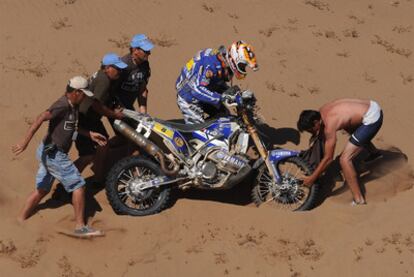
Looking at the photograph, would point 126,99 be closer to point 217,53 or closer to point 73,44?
point 217,53

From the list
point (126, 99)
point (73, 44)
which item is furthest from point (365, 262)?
point (73, 44)

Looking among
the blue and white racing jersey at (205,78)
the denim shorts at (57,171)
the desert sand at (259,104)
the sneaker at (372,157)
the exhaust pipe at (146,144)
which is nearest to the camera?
the desert sand at (259,104)

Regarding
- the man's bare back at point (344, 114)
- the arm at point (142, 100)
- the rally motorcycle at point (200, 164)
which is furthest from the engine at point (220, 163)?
the arm at point (142, 100)

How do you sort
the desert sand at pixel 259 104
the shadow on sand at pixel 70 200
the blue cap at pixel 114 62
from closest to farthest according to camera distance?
1. the desert sand at pixel 259 104
2. the blue cap at pixel 114 62
3. the shadow on sand at pixel 70 200

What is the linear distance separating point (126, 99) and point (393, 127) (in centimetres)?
458

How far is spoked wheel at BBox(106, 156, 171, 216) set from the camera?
965cm

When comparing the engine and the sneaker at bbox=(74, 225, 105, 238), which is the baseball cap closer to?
the sneaker at bbox=(74, 225, 105, 238)

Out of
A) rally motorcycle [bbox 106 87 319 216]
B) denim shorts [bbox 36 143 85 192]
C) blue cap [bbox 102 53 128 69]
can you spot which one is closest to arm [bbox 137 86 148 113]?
rally motorcycle [bbox 106 87 319 216]

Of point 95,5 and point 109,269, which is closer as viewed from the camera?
point 109,269

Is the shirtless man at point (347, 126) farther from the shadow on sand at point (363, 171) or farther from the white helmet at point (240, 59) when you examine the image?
the white helmet at point (240, 59)

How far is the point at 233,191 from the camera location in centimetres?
1056

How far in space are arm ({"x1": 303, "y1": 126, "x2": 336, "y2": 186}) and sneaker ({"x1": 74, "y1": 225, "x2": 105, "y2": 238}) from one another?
2.61m

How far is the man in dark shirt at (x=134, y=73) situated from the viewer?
Answer: 10.2 m

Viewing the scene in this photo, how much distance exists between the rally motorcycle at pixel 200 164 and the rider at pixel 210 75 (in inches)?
12.5
